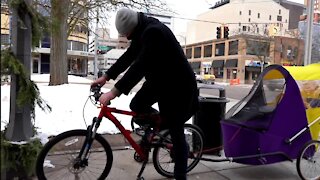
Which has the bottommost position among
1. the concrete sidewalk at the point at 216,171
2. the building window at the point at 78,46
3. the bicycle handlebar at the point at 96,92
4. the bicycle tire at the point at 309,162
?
the concrete sidewalk at the point at 216,171

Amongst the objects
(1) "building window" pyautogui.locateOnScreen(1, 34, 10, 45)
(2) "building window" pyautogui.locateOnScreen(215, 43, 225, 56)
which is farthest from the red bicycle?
(2) "building window" pyautogui.locateOnScreen(215, 43, 225, 56)

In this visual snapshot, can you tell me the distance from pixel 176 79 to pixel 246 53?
5652 centimetres

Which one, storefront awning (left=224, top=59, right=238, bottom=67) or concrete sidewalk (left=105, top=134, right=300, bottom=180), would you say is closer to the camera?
concrete sidewalk (left=105, top=134, right=300, bottom=180)

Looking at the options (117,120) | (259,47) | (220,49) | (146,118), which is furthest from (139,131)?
(220,49)

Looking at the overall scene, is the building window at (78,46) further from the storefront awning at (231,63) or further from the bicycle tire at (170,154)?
the bicycle tire at (170,154)

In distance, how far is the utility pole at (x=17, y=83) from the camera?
3.51m

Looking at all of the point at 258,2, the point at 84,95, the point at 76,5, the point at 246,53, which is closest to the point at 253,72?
the point at 246,53

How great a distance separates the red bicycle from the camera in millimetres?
3430

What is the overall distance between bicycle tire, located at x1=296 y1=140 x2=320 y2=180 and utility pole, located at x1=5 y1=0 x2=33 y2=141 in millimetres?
3185

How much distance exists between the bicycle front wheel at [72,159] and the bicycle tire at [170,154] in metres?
0.69

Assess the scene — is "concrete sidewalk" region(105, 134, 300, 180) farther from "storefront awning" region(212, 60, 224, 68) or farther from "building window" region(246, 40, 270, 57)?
"storefront awning" region(212, 60, 224, 68)

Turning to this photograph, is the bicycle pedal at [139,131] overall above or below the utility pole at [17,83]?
below

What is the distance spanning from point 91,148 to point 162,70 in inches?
41.3

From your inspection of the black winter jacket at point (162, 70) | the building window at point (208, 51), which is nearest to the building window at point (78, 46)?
the building window at point (208, 51)
